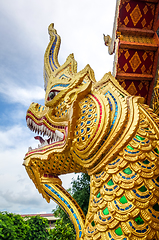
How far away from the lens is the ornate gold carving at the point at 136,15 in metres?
3.50

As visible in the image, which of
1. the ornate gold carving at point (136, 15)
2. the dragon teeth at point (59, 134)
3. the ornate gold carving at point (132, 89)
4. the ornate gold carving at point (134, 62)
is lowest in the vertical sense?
the dragon teeth at point (59, 134)

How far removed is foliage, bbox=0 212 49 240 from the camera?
474 cm

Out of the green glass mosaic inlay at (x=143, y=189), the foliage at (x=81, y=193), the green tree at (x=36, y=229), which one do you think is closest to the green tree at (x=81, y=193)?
the foliage at (x=81, y=193)

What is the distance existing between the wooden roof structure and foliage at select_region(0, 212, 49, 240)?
409cm

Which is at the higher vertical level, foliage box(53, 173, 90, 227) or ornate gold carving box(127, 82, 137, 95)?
ornate gold carving box(127, 82, 137, 95)

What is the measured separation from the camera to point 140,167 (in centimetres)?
169

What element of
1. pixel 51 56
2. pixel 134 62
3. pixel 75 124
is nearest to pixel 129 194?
pixel 75 124

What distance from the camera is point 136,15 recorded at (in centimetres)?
354

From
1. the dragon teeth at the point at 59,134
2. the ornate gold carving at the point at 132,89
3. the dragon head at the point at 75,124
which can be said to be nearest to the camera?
the dragon head at the point at 75,124

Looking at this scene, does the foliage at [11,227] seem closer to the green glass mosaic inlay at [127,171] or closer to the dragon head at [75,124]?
the dragon head at [75,124]

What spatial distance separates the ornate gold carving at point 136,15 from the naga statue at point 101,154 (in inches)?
62.1

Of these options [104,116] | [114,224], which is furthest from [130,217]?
[104,116]

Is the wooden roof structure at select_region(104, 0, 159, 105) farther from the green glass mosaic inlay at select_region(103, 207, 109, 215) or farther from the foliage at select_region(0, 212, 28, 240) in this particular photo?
the foliage at select_region(0, 212, 28, 240)

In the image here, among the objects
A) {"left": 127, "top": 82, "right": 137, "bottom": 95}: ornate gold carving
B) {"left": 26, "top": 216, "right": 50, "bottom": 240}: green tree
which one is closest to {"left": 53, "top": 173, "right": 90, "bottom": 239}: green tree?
{"left": 26, "top": 216, "right": 50, "bottom": 240}: green tree
